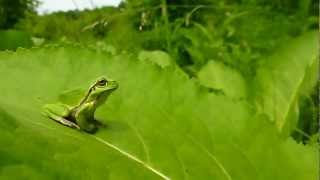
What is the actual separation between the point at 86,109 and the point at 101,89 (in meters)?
0.09

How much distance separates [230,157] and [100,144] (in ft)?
0.61

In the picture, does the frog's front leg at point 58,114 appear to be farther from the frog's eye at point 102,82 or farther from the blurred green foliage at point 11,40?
the blurred green foliage at point 11,40

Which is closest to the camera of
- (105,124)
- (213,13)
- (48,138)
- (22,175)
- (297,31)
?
(22,175)

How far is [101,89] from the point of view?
39.3 inches

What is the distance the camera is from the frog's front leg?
3.11 ft

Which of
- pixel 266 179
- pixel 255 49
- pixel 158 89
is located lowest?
pixel 255 49

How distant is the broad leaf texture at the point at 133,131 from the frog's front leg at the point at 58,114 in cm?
1

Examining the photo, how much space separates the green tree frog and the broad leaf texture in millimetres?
14

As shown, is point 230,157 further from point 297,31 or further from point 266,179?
point 297,31

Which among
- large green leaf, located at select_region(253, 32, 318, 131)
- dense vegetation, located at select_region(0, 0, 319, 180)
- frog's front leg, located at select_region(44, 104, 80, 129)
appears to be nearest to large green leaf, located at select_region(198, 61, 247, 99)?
large green leaf, located at select_region(253, 32, 318, 131)

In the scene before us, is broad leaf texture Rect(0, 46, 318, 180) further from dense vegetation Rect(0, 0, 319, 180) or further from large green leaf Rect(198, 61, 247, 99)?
large green leaf Rect(198, 61, 247, 99)

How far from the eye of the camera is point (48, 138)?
0.87 m

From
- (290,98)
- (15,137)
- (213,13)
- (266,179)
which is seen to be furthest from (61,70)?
(213,13)

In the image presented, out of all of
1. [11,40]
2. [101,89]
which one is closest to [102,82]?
[101,89]
